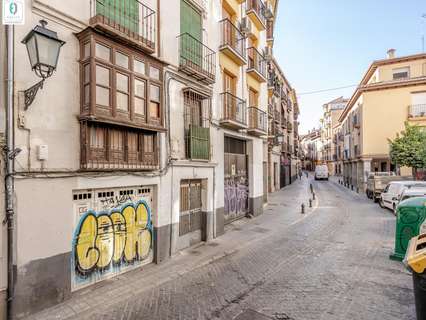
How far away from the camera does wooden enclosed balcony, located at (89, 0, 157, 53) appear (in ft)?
18.7

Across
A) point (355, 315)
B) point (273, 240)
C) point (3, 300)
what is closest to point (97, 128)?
point (3, 300)

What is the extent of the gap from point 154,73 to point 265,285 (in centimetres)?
605

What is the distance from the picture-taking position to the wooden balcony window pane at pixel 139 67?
6.56 m

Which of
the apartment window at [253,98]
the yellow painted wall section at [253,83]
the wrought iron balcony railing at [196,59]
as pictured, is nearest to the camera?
the wrought iron balcony railing at [196,59]

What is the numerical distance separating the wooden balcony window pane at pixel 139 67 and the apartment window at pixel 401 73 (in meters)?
30.4

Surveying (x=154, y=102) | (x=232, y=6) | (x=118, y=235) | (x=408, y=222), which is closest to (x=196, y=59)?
(x=154, y=102)

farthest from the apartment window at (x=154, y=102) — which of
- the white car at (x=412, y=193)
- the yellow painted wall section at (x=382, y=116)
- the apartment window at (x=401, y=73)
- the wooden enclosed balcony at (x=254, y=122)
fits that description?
the apartment window at (x=401, y=73)

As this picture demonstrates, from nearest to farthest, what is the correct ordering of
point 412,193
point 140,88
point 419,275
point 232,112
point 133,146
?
point 419,275 → point 140,88 → point 133,146 → point 232,112 → point 412,193

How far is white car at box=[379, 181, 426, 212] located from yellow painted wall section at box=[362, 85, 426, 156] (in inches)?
528

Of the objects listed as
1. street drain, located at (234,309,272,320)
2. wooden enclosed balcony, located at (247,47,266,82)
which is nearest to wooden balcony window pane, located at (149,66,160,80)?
street drain, located at (234,309,272,320)

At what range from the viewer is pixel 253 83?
47.0 ft

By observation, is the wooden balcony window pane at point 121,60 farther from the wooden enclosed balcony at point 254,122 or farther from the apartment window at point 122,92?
the wooden enclosed balcony at point 254,122

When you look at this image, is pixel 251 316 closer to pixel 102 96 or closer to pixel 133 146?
pixel 133 146

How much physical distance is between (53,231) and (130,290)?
208 cm
